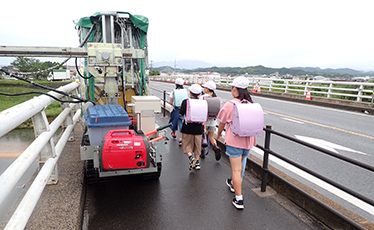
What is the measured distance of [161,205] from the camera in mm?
3445

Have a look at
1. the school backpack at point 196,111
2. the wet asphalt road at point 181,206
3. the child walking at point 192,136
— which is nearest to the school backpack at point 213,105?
the child walking at point 192,136

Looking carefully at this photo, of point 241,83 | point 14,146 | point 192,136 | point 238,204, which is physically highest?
point 241,83

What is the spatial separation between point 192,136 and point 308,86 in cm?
1525

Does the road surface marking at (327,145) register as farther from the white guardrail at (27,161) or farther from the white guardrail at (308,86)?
the white guardrail at (308,86)

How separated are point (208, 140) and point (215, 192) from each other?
6.32 feet

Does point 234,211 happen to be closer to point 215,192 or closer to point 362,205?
point 215,192

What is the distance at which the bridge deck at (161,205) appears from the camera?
2.92 metres

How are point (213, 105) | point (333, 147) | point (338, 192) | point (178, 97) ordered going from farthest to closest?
point (333, 147), point (178, 97), point (213, 105), point (338, 192)

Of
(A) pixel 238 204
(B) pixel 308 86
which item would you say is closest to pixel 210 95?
(A) pixel 238 204

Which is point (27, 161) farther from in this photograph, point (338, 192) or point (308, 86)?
point (308, 86)

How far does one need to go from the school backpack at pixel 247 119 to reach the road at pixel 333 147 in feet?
6.50

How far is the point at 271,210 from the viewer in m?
3.35

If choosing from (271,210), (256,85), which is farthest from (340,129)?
(256,85)

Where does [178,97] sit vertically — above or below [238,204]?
above
